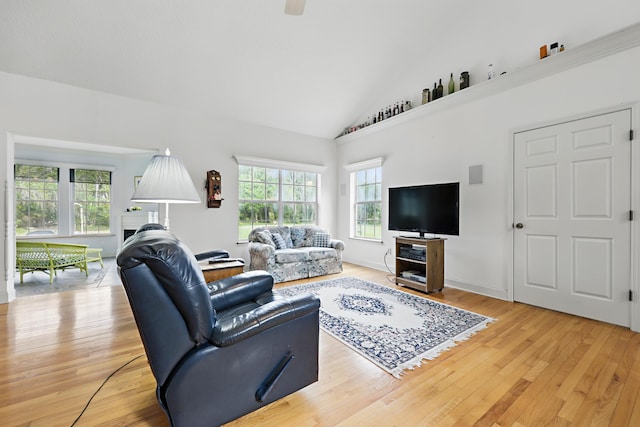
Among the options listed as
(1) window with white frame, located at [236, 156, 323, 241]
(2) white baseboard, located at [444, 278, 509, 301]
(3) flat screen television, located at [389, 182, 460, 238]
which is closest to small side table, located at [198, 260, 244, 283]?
(1) window with white frame, located at [236, 156, 323, 241]

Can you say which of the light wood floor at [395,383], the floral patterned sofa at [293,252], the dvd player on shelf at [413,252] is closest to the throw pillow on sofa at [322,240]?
the floral patterned sofa at [293,252]

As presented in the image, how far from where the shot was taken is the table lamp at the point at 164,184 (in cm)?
220

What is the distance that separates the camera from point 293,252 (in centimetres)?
433

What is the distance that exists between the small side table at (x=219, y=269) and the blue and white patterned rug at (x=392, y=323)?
3.29 ft

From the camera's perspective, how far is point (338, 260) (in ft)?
15.6

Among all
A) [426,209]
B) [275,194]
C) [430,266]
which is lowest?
[430,266]

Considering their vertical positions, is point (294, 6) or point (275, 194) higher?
point (294, 6)

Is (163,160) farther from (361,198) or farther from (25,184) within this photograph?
(25,184)

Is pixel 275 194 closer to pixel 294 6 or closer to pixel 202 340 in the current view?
pixel 294 6

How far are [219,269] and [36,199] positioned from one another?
21.3ft

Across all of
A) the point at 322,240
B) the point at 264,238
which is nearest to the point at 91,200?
the point at 264,238

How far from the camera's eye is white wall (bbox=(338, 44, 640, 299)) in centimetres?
271

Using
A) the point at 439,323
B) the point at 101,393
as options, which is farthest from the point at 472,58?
the point at 101,393

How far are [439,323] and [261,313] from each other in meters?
2.01
